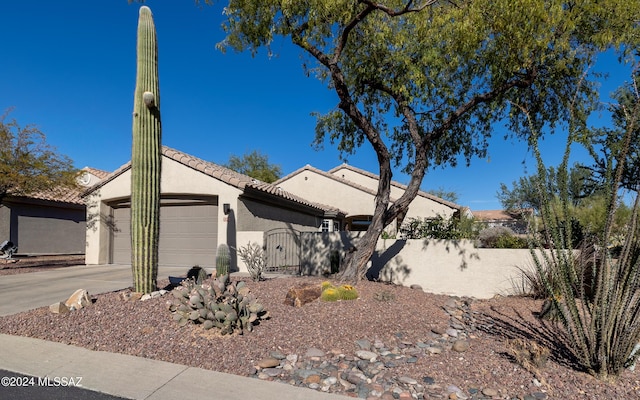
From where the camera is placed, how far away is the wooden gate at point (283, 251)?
43.4 ft

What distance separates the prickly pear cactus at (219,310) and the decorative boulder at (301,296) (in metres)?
0.79

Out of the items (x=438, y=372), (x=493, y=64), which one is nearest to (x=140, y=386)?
(x=438, y=372)

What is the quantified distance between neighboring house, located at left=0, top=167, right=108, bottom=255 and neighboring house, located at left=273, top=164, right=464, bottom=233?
37.3ft

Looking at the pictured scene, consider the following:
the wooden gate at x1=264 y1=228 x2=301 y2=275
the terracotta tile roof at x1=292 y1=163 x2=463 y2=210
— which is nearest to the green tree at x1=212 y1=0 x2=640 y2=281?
the wooden gate at x1=264 y1=228 x2=301 y2=275

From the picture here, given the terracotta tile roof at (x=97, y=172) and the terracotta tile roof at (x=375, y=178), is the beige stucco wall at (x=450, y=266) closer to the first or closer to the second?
the terracotta tile roof at (x=375, y=178)

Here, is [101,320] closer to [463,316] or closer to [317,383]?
[317,383]

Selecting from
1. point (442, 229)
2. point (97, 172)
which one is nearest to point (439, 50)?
point (442, 229)

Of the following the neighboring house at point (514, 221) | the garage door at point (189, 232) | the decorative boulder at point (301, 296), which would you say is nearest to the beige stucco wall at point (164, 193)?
the garage door at point (189, 232)

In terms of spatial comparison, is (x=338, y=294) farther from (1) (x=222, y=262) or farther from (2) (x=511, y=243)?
(2) (x=511, y=243)

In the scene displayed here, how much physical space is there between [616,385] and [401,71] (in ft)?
24.2

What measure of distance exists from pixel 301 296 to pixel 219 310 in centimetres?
182

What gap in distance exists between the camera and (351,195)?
22000mm

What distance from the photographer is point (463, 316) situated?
713cm

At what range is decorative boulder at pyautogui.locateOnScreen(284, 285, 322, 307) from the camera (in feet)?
22.4
